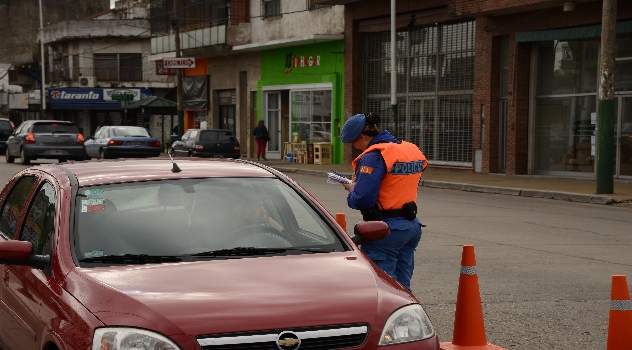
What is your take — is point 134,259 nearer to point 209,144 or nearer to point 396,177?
point 396,177

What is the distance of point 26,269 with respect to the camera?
558cm

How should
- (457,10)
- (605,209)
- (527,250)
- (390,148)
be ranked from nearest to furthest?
(390,148) < (527,250) < (605,209) < (457,10)

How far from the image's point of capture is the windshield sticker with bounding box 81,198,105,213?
5551mm

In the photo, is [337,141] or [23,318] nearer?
[23,318]

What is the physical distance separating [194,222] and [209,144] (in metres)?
31.5

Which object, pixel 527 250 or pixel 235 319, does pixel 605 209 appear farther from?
pixel 235 319

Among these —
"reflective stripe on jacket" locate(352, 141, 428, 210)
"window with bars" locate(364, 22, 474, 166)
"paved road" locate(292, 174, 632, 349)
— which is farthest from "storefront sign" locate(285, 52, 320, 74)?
"reflective stripe on jacket" locate(352, 141, 428, 210)

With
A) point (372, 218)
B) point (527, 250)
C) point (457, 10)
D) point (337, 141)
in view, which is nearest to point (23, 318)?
point (372, 218)

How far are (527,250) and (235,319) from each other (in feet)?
29.7

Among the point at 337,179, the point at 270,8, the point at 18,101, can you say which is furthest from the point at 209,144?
the point at 18,101

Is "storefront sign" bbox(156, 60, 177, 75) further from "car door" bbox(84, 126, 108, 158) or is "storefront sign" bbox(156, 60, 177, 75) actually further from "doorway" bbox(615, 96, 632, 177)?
"doorway" bbox(615, 96, 632, 177)

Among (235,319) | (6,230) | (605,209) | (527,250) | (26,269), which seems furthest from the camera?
(605,209)

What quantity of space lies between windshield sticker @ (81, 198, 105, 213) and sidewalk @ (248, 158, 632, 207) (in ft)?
53.6

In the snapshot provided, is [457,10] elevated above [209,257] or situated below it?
above
